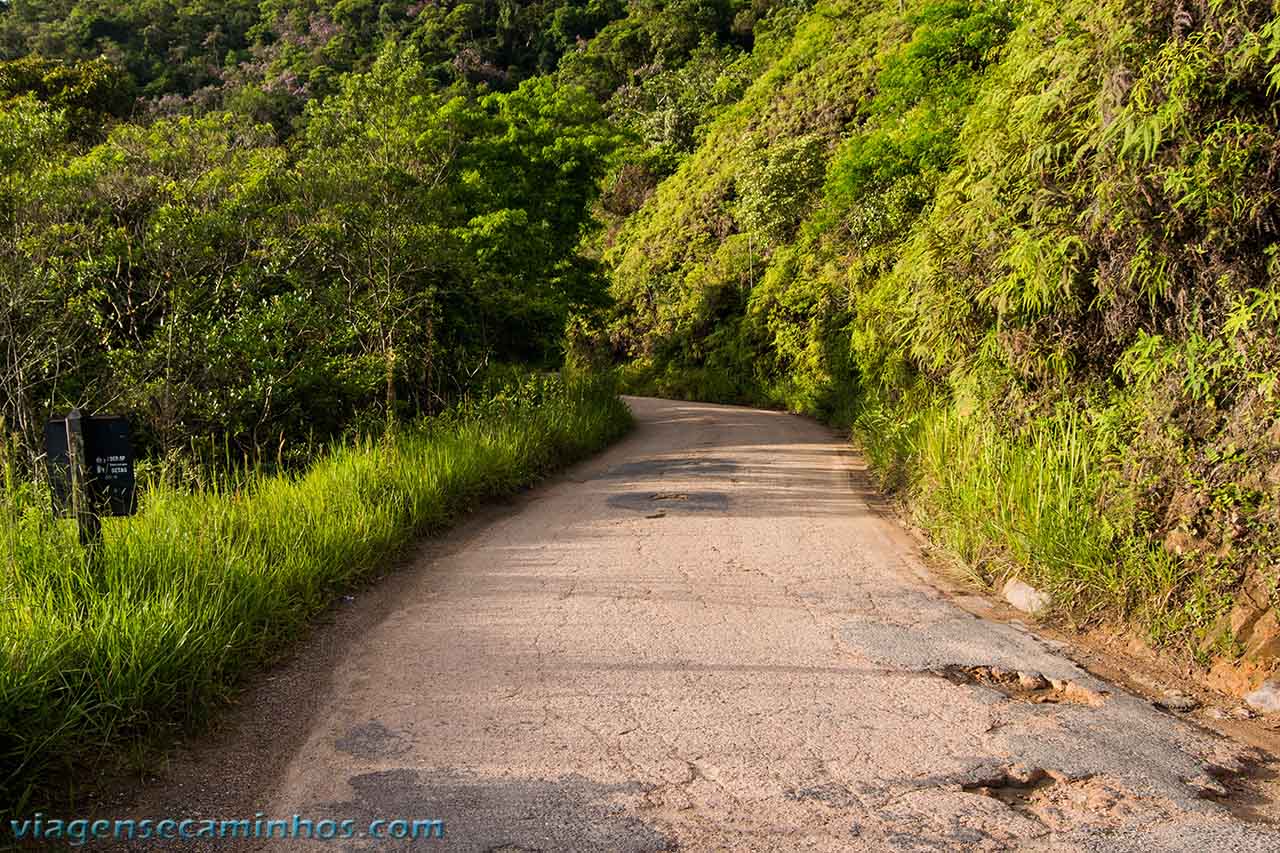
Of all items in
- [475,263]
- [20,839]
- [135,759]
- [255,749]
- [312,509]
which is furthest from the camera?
[475,263]

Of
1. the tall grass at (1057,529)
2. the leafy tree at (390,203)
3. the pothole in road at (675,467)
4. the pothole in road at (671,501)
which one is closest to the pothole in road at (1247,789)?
the tall grass at (1057,529)

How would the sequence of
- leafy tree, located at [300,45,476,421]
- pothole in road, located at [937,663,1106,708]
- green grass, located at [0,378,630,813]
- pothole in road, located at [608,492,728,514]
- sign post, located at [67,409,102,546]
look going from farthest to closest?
Answer: leafy tree, located at [300,45,476,421], pothole in road, located at [608,492,728,514], pothole in road, located at [937,663,1106,708], sign post, located at [67,409,102,546], green grass, located at [0,378,630,813]

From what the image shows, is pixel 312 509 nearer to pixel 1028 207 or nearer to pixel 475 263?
pixel 1028 207

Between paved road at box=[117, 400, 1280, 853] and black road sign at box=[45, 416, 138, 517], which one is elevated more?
black road sign at box=[45, 416, 138, 517]

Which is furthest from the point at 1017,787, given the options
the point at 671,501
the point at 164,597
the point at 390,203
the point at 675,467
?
the point at 390,203

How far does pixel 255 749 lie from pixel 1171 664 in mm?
4721

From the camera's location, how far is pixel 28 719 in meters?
3.52

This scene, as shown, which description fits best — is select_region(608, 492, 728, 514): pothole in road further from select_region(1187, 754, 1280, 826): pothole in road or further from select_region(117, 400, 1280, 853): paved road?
select_region(1187, 754, 1280, 826): pothole in road

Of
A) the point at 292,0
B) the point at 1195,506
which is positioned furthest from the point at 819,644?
the point at 292,0

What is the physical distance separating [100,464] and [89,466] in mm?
50

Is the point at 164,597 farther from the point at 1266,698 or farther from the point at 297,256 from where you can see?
the point at 297,256

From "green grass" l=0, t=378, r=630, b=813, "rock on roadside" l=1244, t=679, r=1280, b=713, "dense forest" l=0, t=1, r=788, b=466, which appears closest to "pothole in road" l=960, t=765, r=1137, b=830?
"rock on roadside" l=1244, t=679, r=1280, b=713

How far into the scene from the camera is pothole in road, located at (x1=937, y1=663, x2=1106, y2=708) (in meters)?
4.72

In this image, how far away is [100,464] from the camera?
4512 mm
